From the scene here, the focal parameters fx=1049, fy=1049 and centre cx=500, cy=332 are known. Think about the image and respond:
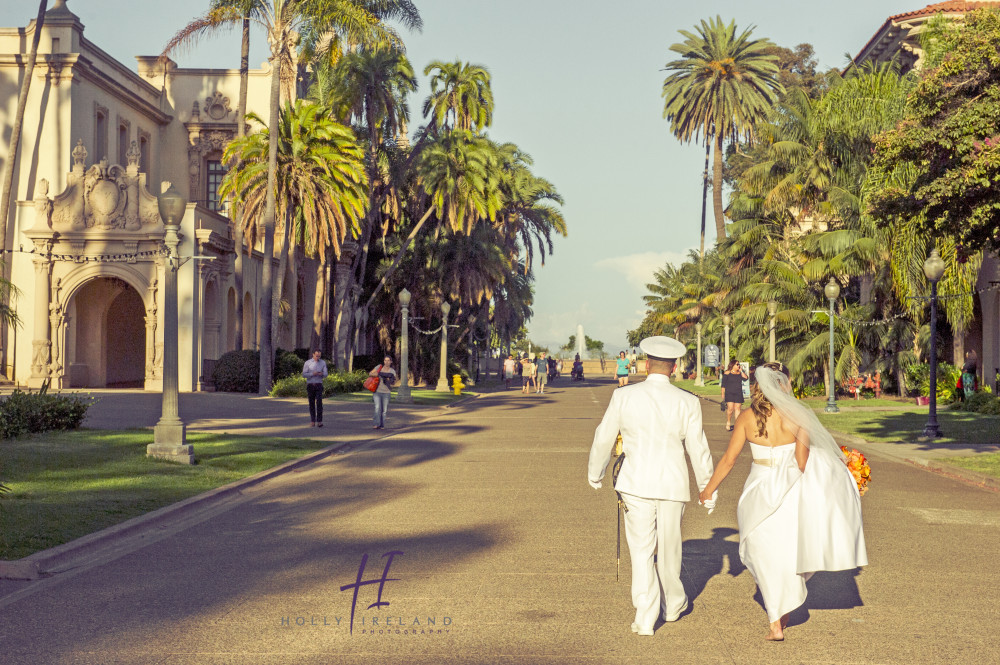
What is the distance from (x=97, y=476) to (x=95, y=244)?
25.8m

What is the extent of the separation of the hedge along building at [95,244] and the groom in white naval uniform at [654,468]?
28.3 meters

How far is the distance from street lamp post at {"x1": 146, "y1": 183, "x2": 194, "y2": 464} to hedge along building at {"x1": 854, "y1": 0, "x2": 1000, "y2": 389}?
19788mm

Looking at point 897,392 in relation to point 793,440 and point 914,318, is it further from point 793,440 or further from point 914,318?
point 793,440

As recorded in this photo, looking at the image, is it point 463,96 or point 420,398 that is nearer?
point 420,398

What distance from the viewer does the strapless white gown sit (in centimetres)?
614


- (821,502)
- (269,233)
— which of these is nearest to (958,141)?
(821,502)

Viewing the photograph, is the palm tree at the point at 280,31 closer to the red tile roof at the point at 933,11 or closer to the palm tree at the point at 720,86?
the red tile roof at the point at 933,11

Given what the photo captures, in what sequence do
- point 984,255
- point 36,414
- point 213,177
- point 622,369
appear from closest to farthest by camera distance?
point 36,414 → point 984,255 → point 622,369 → point 213,177

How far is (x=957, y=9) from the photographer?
38.6 m

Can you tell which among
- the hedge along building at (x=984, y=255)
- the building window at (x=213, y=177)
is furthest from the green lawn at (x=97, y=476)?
the building window at (x=213, y=177)

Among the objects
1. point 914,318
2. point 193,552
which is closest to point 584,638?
point 193,552

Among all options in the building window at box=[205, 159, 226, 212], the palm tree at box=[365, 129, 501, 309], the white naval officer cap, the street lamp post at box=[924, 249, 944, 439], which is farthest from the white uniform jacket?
the building window at box=[205, 159, 226, 212]

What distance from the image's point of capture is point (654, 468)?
6.21 metres

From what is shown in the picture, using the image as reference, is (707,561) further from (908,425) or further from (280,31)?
(280,31)
